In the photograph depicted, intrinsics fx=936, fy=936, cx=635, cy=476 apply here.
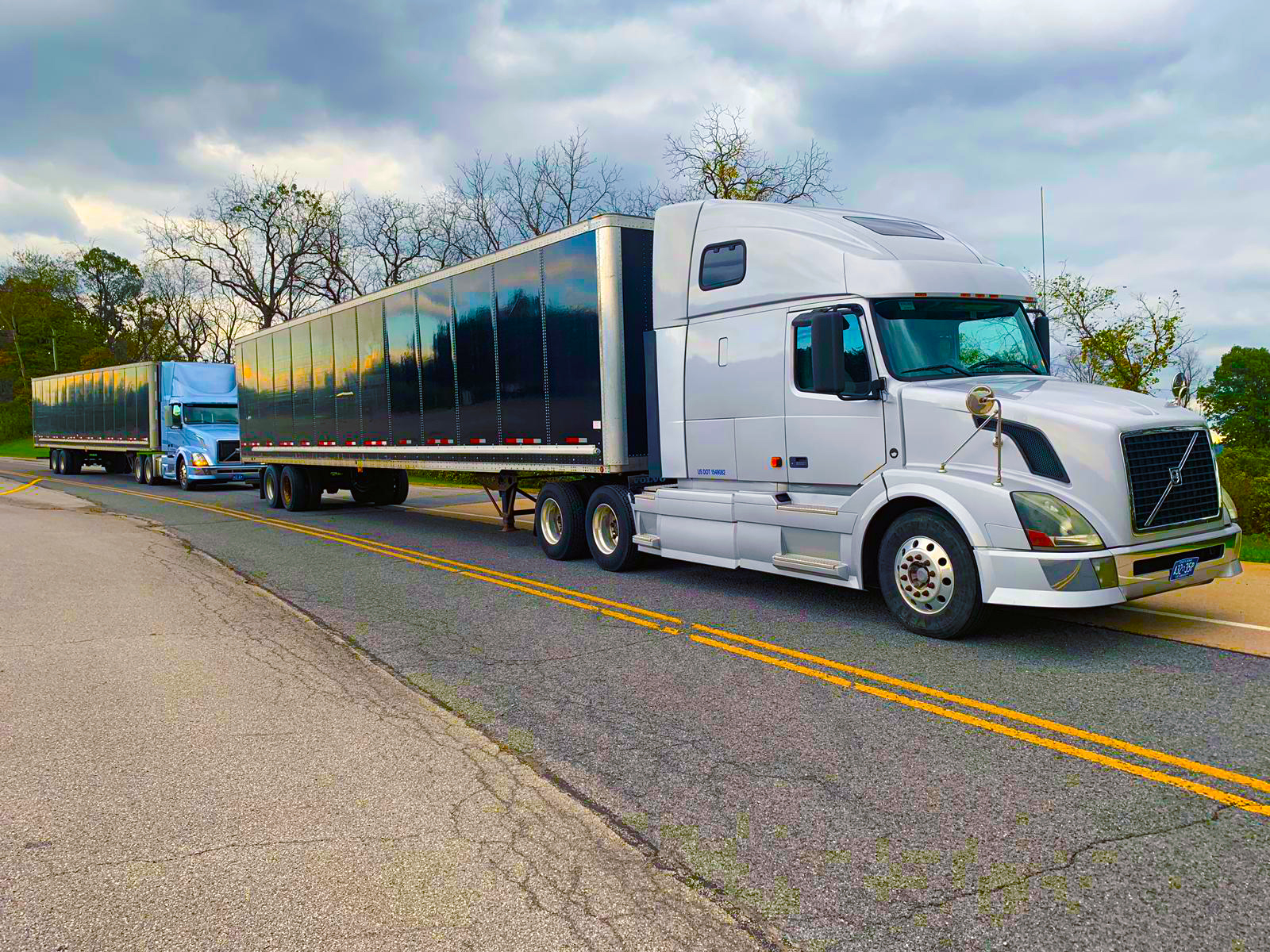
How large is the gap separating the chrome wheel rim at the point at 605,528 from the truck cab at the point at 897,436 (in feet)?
2.34

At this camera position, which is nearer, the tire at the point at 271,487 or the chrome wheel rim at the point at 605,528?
the chrome wheel rim at the point at 605,528

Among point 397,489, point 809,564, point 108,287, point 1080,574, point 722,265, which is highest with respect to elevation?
point 108,287

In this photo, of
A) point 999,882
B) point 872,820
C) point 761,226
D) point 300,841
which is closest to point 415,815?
point 300,841

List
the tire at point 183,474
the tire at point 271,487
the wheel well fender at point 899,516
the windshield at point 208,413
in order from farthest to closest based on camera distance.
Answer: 1. the windshield at point 208,413
2. the tire at point 183,474
3. the tire at point 271,487
4. the wheel well fender at point 899,516

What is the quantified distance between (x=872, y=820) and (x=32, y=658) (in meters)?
6.06

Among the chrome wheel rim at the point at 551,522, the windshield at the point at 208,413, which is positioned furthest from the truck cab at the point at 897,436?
the windshield at the point at 208,413

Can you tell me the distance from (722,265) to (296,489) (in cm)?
1260

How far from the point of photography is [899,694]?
5512 millimetres

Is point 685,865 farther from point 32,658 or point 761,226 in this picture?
point 761,226

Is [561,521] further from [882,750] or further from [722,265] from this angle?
[882,750]

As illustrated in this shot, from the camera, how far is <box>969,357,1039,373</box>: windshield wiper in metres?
7.38

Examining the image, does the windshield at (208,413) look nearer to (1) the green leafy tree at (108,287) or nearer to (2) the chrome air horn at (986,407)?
(2) the chrome air horn at (986,407)

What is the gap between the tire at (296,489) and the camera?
18609 mm

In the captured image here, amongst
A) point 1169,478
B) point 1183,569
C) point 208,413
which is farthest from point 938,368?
point 208,413
